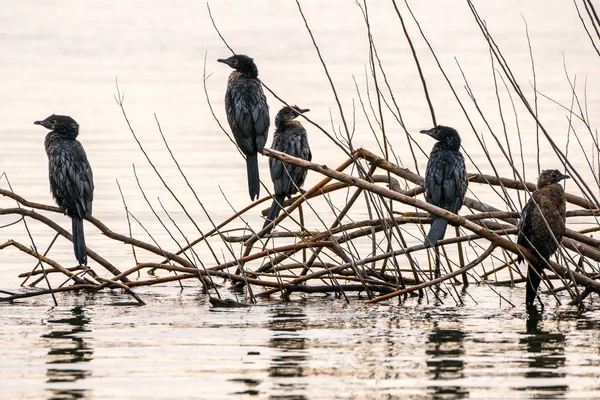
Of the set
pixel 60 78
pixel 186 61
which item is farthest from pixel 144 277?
pixel 186 61

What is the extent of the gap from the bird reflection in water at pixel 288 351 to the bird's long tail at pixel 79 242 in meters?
1.54

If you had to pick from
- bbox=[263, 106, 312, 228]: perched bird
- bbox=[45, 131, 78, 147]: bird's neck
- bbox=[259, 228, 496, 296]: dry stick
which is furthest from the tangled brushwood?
bbox=[45, 131, 78, 147]: bird's neck

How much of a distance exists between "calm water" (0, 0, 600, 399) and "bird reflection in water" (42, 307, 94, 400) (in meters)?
0.02

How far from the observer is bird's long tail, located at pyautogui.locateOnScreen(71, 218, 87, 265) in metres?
9.09

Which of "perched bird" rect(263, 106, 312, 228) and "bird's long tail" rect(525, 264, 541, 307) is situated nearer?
"bird's long tail" rect(525, 264, 541, 307)

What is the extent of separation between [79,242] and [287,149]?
2.36 metres

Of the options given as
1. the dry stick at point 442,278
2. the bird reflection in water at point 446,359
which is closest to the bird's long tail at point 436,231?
the dry stick at point 442,278

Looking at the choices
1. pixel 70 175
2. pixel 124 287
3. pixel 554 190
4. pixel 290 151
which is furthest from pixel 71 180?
pixel 554 190

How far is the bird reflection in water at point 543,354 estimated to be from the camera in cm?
607

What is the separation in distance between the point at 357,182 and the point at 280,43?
21.0m

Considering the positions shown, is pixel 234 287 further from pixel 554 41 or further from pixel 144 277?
pixel 554 41

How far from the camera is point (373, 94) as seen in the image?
19.6m

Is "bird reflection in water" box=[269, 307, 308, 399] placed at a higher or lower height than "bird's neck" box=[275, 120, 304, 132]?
lower

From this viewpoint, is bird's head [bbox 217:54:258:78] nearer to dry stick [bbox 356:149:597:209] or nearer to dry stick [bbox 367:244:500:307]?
dry stick [bbox 356:149:597:209]
